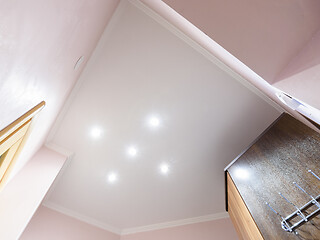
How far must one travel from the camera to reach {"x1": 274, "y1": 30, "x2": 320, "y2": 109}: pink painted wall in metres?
0.73

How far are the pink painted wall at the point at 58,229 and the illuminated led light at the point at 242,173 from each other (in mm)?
2834

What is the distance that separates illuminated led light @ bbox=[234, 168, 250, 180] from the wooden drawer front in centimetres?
13

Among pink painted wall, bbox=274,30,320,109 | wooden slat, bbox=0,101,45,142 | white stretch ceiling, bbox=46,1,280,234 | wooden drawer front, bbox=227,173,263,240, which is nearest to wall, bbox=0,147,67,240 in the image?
white stretch ceiling, bbox=46,1,280,234

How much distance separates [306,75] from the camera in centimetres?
75

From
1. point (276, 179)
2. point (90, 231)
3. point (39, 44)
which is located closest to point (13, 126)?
point (39, 44)

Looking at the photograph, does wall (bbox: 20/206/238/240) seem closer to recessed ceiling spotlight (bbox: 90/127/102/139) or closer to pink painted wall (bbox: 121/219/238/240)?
pink painted wall (bbox: 121/219/238/240)

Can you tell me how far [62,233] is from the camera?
319 cm

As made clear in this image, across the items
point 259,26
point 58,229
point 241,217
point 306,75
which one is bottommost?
point 306,75

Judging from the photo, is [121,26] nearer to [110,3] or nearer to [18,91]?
[110,3]

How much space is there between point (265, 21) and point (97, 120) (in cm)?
213

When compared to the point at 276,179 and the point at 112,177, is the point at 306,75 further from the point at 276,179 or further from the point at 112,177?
the point at 112,177

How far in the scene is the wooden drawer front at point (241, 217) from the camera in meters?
1.52

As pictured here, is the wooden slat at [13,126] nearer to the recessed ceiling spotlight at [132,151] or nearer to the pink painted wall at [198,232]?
the recessed ceiling spotlight at [132,151]

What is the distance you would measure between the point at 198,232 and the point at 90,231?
6.18 feet
